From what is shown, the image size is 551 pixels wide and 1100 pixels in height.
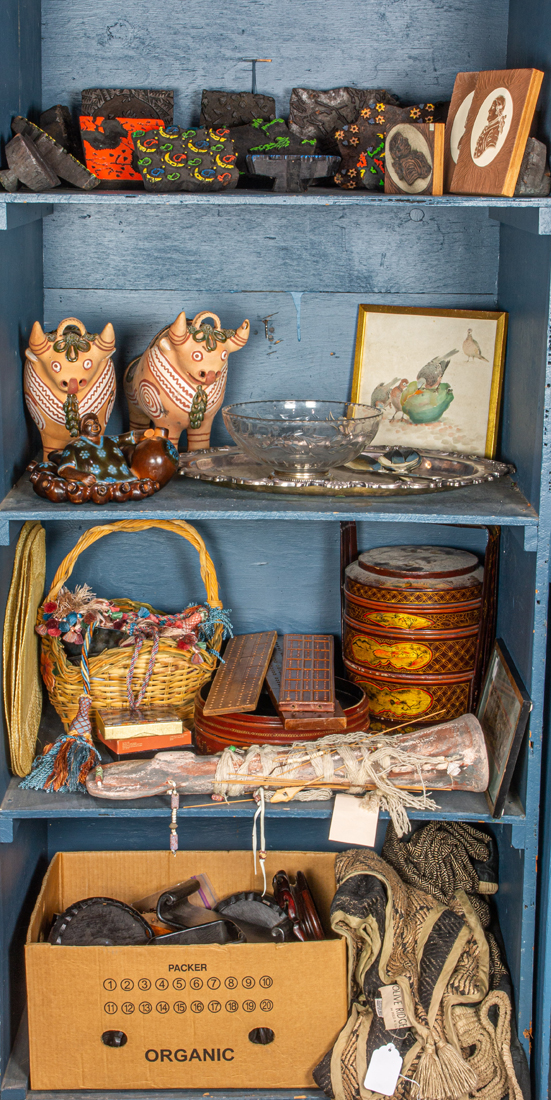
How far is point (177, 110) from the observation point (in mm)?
1926

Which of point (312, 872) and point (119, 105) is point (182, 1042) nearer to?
point (312, 872)

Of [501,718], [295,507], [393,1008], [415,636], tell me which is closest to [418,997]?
[393,1008]

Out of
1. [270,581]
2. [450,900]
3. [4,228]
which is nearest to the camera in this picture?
[4,228]

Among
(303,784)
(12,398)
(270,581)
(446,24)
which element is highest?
(446,24)

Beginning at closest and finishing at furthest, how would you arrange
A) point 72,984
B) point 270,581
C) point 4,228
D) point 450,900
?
1. point 4,228
2. point 72,984
3. point 450,900
4. point 270,581

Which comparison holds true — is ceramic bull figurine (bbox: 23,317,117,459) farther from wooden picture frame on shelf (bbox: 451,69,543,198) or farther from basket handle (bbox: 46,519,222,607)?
wooden picture frame on shelf (bbox: 451,69,543,198)

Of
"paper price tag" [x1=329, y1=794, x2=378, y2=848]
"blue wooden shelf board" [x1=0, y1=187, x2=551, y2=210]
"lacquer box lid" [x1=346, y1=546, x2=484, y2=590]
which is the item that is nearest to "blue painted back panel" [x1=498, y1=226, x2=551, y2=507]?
"blue wooden shelf board" [x1=0, y1=187, x2=551, y2=210]

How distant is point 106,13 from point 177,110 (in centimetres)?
22

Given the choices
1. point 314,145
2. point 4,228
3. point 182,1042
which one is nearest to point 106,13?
point 314,145

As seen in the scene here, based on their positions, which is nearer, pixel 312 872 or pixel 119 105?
pixel 119 105

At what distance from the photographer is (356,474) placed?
6.05 feet

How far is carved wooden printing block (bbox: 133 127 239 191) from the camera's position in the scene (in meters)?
1.64

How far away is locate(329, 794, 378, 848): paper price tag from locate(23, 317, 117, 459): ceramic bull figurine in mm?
Result: 823

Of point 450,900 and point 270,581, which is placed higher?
point 270,581
